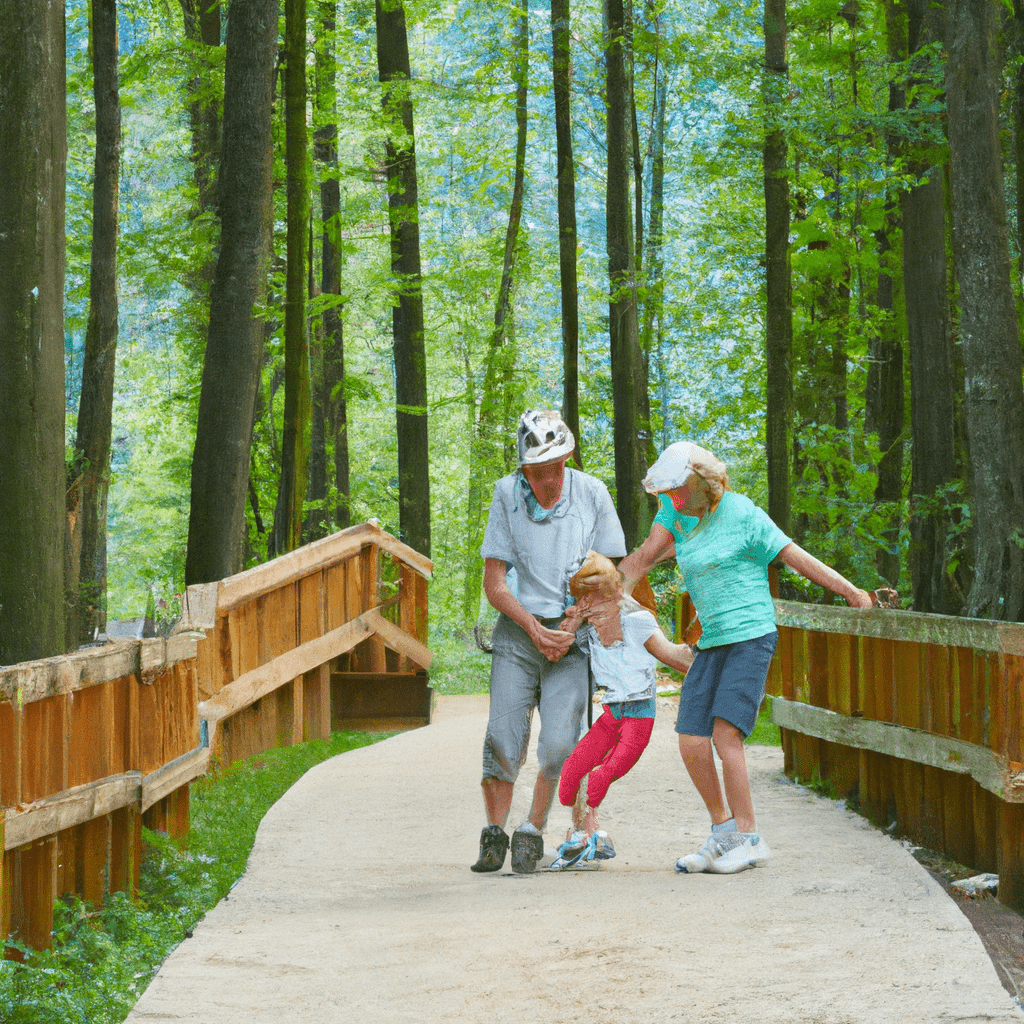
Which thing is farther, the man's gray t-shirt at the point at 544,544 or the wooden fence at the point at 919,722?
the man's gray t-shirt at the point at 544,544

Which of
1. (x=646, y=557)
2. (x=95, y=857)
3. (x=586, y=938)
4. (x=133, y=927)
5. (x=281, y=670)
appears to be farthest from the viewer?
(x=281, y=670)

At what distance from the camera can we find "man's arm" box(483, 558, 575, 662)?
17.7ft

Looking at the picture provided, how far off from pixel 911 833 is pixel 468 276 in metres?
24.0

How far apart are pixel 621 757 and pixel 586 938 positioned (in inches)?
56.7

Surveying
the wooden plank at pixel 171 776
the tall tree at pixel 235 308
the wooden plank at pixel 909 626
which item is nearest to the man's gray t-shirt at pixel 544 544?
the wooden plank at pixel 909 626

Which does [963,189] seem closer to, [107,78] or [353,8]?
[107,78]

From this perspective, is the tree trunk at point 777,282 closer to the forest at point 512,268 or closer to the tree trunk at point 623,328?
the forest at point 512,268

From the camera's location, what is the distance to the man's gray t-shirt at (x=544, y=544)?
218 inches

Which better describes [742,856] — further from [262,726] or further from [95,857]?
[262,726]

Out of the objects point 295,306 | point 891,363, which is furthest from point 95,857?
point 891,363

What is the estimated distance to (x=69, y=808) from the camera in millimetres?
4711

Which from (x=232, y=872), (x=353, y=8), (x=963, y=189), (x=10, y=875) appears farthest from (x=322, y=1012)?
(x=353, y=8)

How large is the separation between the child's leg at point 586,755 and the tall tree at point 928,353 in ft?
25.4

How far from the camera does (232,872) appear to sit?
6039 mm
